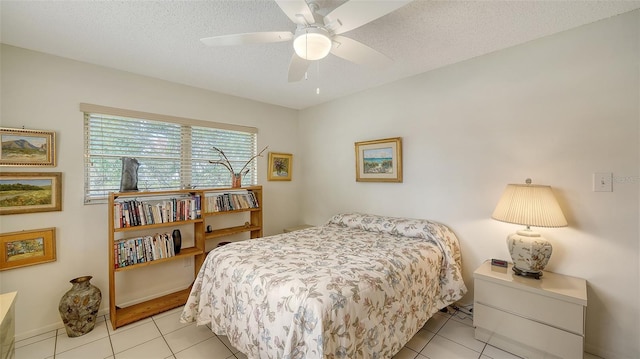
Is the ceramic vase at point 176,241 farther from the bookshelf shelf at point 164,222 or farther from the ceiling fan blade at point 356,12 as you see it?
the ceiling fan blade at point 356,12

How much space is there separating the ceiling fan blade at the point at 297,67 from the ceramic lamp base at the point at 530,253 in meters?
2.02

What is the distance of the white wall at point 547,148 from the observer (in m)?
1.73

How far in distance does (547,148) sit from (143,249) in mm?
3608

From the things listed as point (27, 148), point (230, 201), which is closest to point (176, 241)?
point (230, 201)

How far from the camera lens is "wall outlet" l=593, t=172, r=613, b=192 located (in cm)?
177

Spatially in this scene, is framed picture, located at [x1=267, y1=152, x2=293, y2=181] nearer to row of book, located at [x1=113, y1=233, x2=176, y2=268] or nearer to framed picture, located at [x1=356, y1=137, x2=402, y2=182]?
framed picture, located at [x1=356, y1=137, x2=402, y2=182]

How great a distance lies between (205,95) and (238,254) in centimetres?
209

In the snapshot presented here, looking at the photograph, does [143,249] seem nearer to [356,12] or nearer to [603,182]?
[356,12]

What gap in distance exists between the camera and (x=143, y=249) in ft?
7.93

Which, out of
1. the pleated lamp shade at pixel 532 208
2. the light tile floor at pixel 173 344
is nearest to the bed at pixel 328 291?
the light tile floor at pixel 173 344

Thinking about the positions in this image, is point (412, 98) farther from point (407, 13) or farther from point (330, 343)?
point (330, 343)

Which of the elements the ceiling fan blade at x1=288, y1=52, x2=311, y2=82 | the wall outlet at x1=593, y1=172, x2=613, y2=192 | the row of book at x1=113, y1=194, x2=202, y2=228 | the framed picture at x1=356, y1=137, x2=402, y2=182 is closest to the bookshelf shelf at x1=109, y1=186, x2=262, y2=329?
the row of book at x1=113, y1=194, x2=202, y2=228

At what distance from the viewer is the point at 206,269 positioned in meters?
2.02

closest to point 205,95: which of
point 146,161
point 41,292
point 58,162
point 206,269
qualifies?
point 146,161
